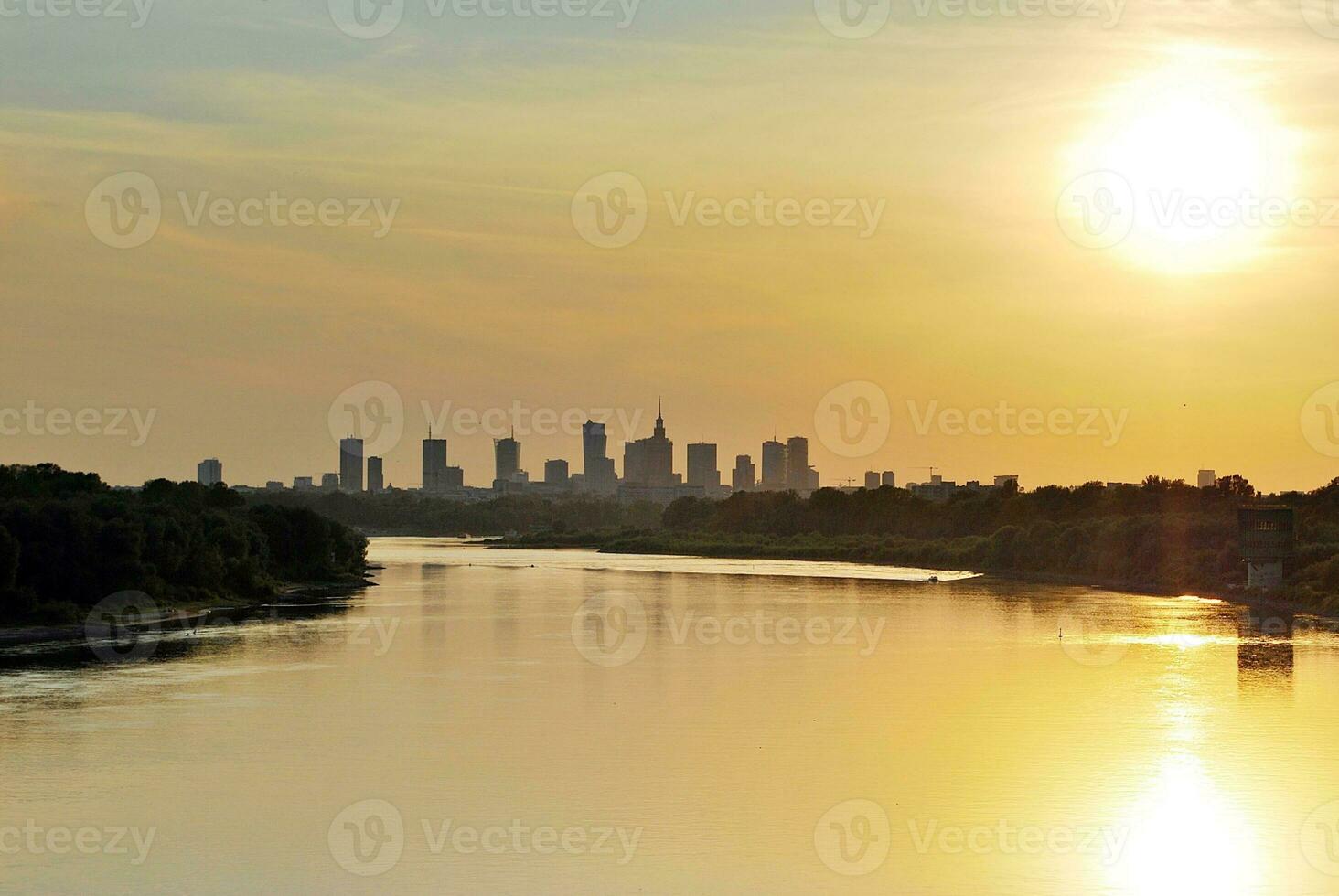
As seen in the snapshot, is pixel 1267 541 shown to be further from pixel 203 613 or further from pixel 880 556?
pixel 880 556

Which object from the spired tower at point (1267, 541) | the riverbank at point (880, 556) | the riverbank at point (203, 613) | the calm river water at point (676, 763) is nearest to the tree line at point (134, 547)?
the riverbank at point (203, 613)

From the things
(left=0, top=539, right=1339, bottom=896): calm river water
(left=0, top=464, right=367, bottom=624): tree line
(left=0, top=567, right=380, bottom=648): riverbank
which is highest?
(left=0, top=464, right=367, bottom=624): tree line

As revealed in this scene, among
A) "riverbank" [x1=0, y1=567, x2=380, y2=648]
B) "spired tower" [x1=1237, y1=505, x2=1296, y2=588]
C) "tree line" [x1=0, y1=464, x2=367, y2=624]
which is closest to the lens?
"riverbank" [x1=0, y1=567, x2=380, y2=648]

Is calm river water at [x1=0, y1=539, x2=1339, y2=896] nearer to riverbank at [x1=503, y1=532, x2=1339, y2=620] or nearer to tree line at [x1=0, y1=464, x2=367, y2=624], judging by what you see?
tree line at [x1=0, y1=464, x2=367, y2=624]

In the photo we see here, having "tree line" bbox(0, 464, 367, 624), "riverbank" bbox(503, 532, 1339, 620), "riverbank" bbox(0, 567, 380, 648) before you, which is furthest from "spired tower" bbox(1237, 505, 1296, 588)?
"tree line" bbox(0, 464, 367, 624)

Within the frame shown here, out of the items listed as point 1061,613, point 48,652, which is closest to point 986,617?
point 1061,613

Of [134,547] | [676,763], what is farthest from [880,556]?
[676,763]

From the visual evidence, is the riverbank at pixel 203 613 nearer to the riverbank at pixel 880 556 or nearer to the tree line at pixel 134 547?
the tree line at pixel 134 547
